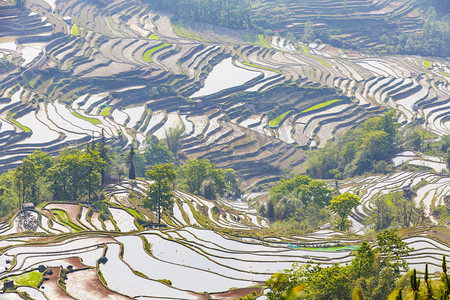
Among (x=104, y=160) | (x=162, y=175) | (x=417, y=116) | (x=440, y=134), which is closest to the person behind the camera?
(x=162, y=175)

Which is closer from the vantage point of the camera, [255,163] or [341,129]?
[255,163]

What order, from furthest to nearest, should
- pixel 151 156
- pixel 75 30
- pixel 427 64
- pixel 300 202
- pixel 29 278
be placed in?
pixel 427 64 < pixel 75 30 < pixel 151 156 < pixel 300 202 < pixel 29 278

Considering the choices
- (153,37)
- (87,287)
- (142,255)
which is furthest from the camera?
(153,37)

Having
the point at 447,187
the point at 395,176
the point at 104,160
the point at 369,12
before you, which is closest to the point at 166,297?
the point at 104,160

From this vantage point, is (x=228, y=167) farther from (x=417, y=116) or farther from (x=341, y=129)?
(x=417, y=116)

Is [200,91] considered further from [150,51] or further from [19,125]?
[19,125]

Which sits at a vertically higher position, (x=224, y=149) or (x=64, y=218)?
(x=64, y=218)

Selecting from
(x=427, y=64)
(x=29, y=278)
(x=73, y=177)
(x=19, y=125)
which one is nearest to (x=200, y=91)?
(x=19, y=125)
